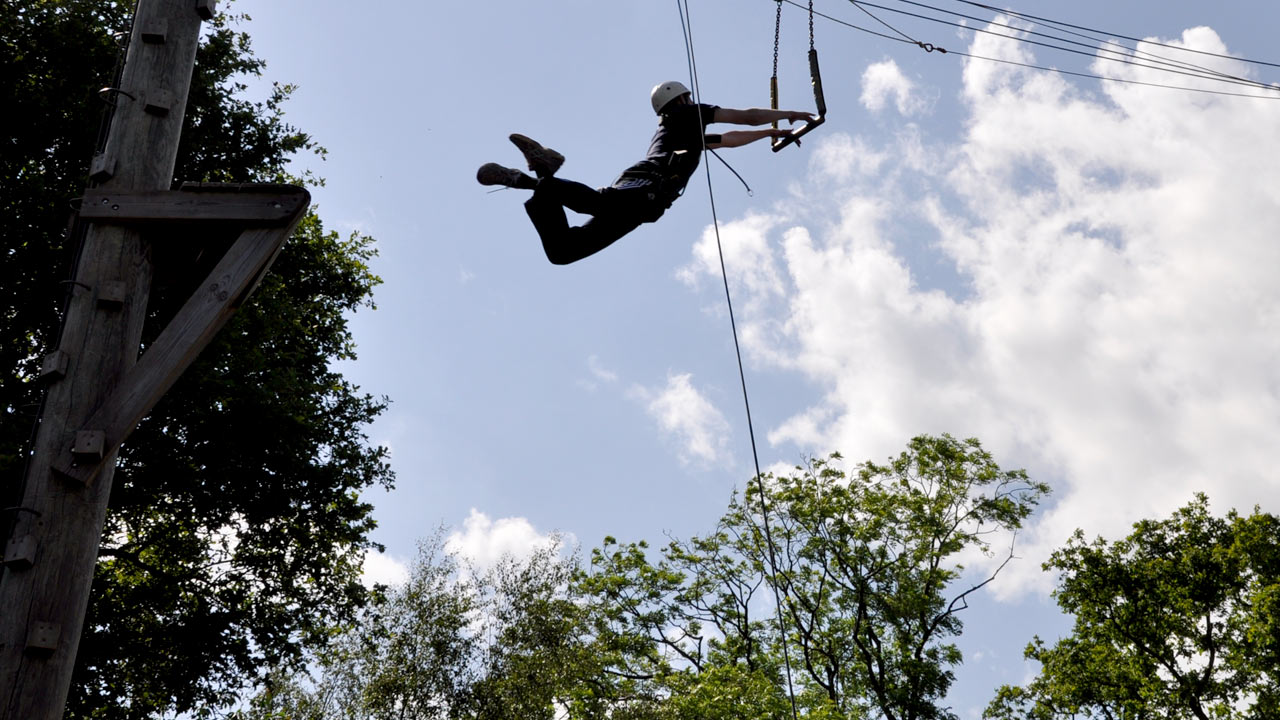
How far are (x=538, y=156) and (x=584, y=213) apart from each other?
498 mm

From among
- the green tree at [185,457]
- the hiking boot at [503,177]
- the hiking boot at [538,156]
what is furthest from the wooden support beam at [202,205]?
the green tree at [185,457]

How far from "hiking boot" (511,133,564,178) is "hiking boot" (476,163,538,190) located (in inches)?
3.0

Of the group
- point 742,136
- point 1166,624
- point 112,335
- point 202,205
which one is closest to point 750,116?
point 742,136

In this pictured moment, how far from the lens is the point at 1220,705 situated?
23703 mm

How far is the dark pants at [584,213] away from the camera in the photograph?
238 inches

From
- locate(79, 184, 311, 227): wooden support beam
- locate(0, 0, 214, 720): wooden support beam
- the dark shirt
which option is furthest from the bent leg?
locate(0, 0, 214, 720): wooden support beam

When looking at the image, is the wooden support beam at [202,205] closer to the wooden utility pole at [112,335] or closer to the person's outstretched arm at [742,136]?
the wooden utility pole at [112,335]

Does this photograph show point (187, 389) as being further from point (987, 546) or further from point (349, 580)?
point (987, 546)

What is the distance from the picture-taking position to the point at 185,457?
14461 millimetres

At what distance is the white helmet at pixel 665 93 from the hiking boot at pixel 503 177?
1349mm

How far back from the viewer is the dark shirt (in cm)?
668

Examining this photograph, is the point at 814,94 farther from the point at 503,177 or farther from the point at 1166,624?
the point at 1166,624

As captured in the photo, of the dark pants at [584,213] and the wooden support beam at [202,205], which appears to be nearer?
the wooden support beam at [202,205]

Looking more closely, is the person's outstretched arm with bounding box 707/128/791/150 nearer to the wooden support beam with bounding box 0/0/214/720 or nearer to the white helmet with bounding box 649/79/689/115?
the white helmet with bounding box 649/79/689/115
